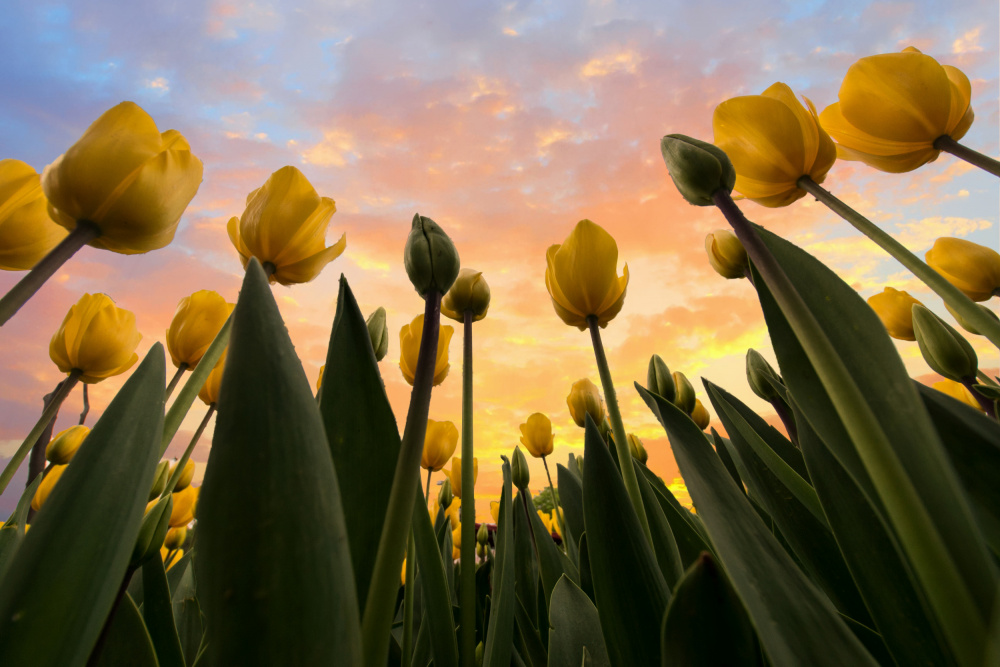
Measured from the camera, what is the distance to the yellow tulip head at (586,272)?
724 millimetres

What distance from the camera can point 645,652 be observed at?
36cm

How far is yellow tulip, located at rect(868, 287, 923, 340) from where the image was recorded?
125 cm

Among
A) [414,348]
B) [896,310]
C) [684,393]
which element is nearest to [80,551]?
[414,348]

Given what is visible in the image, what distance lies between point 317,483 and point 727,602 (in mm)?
232

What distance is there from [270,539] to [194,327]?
2.44ft

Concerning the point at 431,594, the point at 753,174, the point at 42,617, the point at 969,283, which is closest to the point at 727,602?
the point at 431,594

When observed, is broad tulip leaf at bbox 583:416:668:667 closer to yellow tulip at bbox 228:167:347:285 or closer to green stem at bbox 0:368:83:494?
yellow tulip at bbox 228:167:347:285

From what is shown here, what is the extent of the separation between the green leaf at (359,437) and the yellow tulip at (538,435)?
4.70ft

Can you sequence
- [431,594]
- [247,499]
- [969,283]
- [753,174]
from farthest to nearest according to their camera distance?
1. [969,283]
2. [753,174]
3. [431,594]
4. [247,499]

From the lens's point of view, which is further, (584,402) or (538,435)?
(538,435)

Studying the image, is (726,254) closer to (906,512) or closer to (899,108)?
(899,108)

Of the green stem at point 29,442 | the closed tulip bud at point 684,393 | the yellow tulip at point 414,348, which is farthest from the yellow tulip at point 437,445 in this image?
the green stem at point 29,442

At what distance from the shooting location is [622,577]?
1.22 ft

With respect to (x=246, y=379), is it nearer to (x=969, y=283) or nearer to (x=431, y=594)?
(x=431, y=594)
